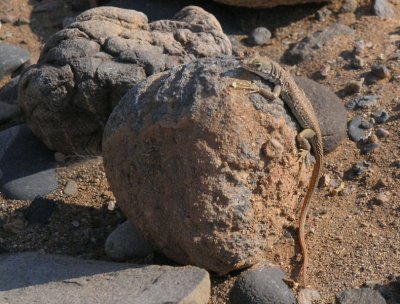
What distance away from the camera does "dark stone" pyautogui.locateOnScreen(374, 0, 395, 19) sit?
27.5 ft

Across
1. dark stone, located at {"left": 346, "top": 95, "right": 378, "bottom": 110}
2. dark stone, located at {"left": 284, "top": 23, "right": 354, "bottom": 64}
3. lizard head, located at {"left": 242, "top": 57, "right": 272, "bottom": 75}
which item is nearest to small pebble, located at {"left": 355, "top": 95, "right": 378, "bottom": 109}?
dark stone, located at {"left": 346, "top": 95, "right": 378, "bottom": 110}

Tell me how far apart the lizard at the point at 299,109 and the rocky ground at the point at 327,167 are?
17 centimetres

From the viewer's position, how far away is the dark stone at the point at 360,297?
204 inches

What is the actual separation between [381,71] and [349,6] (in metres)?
1.37

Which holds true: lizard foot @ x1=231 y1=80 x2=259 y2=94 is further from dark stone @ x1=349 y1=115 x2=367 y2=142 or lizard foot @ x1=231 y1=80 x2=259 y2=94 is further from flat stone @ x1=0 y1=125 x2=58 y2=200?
flat stone @ x1=0 y1=125 x2=58 y2=200

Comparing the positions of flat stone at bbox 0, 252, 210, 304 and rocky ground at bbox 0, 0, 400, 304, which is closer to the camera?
flat stone at bbox 0, 252, 210, 304

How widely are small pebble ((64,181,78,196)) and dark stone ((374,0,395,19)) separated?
12.3ft

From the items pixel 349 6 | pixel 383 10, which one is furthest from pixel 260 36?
pixel 383 10

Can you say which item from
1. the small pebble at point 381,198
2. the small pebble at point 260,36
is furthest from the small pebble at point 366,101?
the small pebble at point 260,36

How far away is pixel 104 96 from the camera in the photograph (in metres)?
6.59

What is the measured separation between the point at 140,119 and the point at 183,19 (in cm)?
243

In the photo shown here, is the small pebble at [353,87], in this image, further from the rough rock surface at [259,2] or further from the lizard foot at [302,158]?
the lizard foot at [302,158]

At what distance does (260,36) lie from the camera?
827 cm

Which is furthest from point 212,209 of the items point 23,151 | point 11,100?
point 11,100
